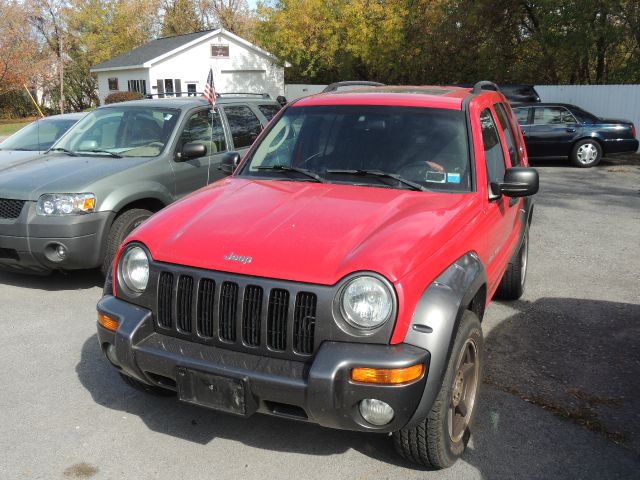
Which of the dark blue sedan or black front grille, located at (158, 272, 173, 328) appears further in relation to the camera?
the dark blue sedan

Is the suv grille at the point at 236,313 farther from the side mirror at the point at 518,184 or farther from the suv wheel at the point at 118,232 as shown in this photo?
the suv wheel at the point at 118,232

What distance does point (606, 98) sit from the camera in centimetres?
1922

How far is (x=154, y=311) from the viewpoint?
327 cm

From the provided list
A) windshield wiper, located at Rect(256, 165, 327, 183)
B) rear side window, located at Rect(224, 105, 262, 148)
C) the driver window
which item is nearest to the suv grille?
windshield wiper, located at Rect(256, 165, 327, 183)

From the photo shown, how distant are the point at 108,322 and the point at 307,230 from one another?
120cm

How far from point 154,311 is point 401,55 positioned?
25.8 m

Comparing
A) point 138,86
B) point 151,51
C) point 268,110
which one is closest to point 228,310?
point 268,110

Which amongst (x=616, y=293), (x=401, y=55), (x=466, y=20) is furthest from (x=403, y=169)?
(x=401, y=55)

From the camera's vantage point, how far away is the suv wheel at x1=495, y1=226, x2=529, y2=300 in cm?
564

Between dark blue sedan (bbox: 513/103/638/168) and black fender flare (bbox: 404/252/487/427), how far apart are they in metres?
13.8

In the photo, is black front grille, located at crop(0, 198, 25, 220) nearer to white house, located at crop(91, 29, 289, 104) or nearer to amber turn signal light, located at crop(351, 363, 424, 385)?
amber turn signal light, located at crop(351, 363, 424, 385)

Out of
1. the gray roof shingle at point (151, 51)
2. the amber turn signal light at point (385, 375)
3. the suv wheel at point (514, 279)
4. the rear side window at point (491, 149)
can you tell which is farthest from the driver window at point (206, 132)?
the gray roof shingle at point (151, 51)

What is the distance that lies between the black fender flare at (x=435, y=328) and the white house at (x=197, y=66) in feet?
109

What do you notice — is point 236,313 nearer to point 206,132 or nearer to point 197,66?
point 206,132
